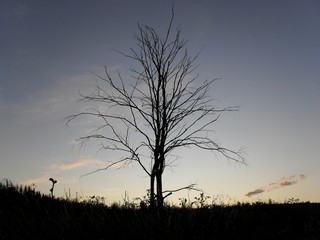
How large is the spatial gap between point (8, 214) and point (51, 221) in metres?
2.74

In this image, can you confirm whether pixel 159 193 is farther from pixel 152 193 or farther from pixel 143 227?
pixel 143 227

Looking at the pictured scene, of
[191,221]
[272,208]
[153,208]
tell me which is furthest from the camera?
[272,208]

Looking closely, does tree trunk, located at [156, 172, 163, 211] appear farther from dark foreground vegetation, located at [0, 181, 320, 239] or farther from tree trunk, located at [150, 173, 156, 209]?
dark foreground vegetation, located at [0, 181, 320, 239]

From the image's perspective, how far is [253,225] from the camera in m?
10.3

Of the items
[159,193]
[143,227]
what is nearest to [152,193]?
[159,193]

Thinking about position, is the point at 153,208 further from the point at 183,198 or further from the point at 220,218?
the point at 220,218

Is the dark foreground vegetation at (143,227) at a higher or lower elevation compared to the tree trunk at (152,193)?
lower

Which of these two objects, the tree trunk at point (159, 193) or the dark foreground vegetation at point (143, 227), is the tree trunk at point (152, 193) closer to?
the tree trunk at point (159, 193)

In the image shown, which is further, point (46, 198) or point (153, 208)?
point (46, 198)

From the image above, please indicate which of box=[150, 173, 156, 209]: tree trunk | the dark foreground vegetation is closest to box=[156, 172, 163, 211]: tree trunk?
box=[150, 173, 156, 209]: tree trunk

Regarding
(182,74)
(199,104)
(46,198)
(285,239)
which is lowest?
(285,239)

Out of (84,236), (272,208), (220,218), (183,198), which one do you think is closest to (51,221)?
(84,236)

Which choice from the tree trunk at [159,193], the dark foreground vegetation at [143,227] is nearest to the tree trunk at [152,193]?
the tree trunk at [159,193]

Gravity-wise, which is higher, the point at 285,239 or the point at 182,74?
the point at 182,74
